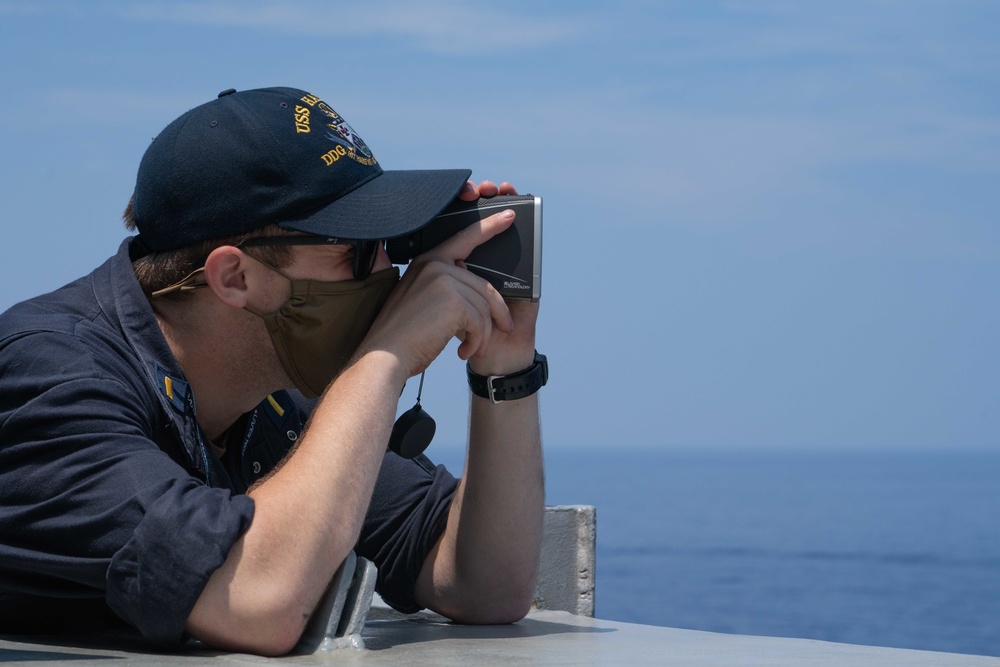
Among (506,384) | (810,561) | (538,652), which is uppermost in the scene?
(506,384)

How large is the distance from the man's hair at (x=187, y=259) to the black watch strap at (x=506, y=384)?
2.01 feet

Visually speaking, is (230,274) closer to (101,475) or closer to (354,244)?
(354,244)

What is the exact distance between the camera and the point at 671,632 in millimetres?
2740

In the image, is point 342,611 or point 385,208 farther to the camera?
point 385,208

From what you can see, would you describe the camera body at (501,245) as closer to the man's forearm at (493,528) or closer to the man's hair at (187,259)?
the man's hair at (187,259)

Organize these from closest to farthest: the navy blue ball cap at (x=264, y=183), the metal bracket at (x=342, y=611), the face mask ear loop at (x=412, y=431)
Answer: the metal bracket at (x=342, y=611) → the navy blue ball cap at (x=264, y=183) → the face mask ear loop at (x=412, y=431)

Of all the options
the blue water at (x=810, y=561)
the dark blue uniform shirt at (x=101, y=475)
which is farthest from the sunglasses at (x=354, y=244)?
the blue water at (x=810, y=561)

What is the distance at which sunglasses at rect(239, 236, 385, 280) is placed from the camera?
255cm

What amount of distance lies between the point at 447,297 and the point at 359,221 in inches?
9.5

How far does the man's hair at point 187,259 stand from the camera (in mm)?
2566

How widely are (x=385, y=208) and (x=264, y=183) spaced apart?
0.83 ft

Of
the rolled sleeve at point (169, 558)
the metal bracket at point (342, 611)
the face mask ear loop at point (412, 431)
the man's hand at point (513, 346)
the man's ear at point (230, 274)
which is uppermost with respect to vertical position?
the man's ear at point (230, 274)

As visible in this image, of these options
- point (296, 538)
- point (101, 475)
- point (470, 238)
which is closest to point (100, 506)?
point (101, 475)

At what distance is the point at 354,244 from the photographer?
2594 mm
